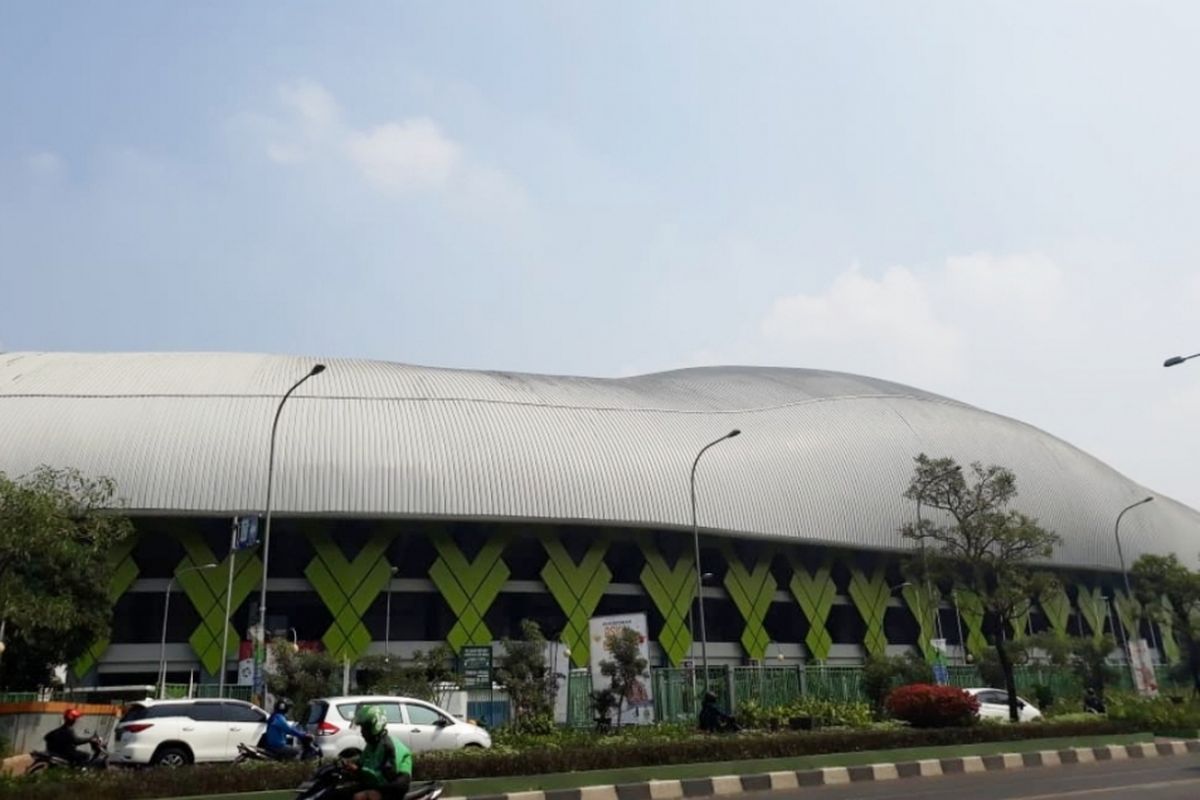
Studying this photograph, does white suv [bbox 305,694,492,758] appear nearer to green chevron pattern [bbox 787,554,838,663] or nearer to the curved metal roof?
the curved metal roof

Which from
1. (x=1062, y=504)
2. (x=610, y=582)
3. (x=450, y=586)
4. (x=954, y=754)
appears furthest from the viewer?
(x=1062, y=504)

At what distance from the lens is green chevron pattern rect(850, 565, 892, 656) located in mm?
52375

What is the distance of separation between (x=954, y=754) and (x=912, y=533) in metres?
9.44

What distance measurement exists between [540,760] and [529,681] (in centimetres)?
1092

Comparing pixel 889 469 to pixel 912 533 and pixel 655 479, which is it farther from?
pixel 912 533

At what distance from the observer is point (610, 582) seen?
152ft

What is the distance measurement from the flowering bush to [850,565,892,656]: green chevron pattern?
29.3 meters

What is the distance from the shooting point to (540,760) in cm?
1611

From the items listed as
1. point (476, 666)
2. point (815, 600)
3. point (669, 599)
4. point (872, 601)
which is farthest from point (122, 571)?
point (872, 601)

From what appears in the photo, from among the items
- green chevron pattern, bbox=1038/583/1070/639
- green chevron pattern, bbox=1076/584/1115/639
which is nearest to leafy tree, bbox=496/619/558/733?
green chevron pattern, bbox=1038/583/1070/639

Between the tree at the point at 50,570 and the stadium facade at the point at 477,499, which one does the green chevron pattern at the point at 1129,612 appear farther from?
the tree at the point at 50,570

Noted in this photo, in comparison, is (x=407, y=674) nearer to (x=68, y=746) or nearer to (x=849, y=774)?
(x=68, y=746)

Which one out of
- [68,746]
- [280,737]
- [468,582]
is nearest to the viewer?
[68,746]

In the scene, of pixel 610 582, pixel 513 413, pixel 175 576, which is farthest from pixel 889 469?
pixel 175 576
